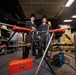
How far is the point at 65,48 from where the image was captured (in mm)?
4648

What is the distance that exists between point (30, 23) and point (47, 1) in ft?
5.17

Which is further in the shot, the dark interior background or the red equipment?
the dark interior background

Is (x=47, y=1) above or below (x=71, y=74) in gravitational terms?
above

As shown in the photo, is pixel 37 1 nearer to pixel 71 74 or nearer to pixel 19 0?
pixel 19 0

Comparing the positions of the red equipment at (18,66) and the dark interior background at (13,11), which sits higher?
the dark interior background at (13,11)

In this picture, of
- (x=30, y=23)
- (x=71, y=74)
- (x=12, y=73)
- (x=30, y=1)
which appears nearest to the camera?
(x=71, y=74)

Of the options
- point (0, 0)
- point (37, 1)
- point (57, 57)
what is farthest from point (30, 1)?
point (57, 57)

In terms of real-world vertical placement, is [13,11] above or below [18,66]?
above

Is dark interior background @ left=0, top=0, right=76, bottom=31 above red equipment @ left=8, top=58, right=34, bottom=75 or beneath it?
above

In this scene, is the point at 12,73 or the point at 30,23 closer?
the point at 12,73

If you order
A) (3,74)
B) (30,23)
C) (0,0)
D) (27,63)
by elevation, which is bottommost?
(3,74)

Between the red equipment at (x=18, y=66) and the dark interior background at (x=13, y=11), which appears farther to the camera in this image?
the dark interior background at (x=13, y=11)

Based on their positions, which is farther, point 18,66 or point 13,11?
point 13,11

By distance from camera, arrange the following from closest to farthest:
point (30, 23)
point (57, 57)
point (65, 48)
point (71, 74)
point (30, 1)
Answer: point (71, 74) → point (57, 57) → point (30, 23) → point (30, 1) → point (65, 48)
